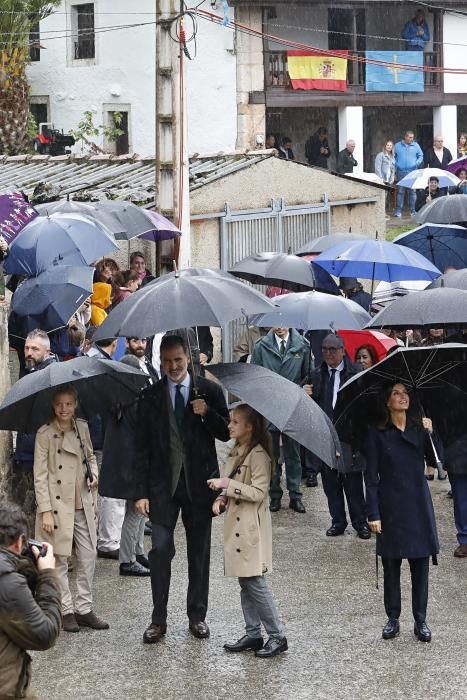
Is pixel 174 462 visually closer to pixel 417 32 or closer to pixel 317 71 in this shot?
pixel 317 71

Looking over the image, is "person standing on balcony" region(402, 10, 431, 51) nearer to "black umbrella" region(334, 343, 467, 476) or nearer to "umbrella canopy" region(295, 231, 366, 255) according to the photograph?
"umbrella canopy" region(295, 231, 366, 255)

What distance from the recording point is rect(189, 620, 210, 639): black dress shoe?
8.37m

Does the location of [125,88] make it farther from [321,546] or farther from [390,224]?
[321,546]

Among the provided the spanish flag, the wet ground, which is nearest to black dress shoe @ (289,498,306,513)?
the wet ground

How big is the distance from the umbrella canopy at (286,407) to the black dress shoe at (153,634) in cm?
159

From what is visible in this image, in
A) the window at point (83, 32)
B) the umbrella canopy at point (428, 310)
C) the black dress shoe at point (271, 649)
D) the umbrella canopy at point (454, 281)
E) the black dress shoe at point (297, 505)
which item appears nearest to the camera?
the black dress shoe at point (271, 649)

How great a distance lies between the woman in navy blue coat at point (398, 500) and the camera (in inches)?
324

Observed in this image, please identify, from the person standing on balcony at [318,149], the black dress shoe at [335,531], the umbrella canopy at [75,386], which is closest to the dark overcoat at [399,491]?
the umbrella canopy at [75,386]

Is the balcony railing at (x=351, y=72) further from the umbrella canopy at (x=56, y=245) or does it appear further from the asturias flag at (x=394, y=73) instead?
the umbrella canopy at (x=56, y=245)

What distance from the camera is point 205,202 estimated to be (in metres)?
17.1

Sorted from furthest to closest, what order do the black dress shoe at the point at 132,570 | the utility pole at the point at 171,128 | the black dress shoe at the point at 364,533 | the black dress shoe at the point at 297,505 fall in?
the utility pole at the point at 171,128 → the black dress shoe at the point at 297,505 → the black dress shoe at the point at 364,533 → the black dress shoe at the point at 132,570

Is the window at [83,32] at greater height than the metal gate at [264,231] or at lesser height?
greater

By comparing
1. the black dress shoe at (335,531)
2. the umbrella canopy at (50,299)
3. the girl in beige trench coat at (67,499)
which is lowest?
the black dress shoe at (335,531)

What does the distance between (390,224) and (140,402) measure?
20.8 metres
